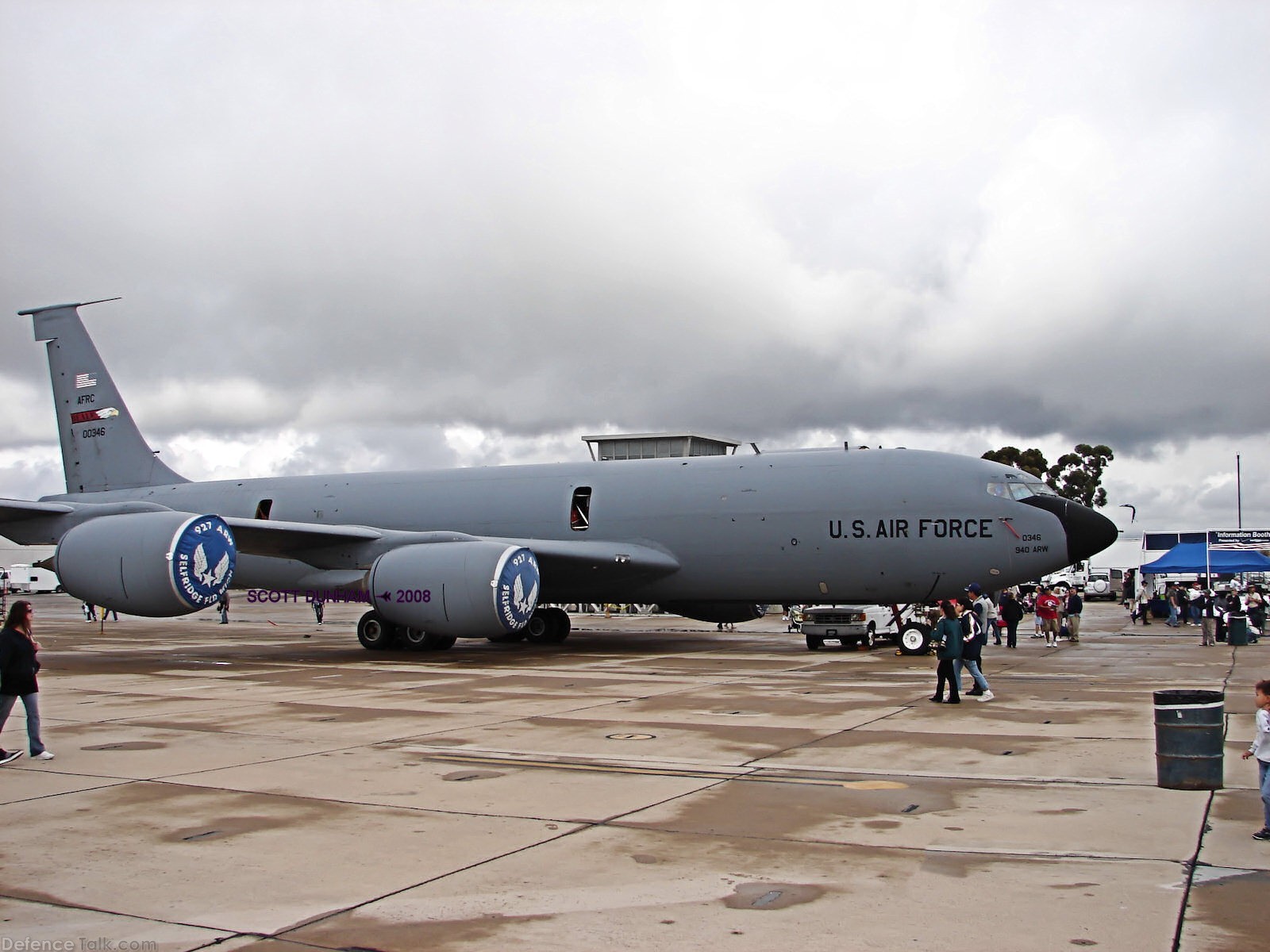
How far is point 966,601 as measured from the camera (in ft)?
52.4

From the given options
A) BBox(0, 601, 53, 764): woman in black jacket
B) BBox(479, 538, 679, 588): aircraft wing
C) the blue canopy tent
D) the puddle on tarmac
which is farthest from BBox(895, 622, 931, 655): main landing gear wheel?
the blue canopy tent

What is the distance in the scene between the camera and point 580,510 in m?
24.5

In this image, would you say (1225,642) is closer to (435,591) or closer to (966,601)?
(966,601)

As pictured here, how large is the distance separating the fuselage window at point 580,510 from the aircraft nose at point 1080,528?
9349mm

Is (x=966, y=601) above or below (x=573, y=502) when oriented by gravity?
below

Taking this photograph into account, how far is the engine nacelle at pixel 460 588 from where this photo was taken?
19688 mm

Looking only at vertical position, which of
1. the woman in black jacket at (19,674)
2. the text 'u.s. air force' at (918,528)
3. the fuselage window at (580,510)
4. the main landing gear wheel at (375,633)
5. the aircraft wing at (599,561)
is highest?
the fuselage window at (580,510)

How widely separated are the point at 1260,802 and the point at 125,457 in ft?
93.4

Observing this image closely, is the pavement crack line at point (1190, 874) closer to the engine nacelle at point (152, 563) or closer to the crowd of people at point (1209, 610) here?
the engine nacelle at point (152, 563)

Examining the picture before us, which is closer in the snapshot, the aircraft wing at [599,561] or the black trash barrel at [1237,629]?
the aircraft wing at [599,561]

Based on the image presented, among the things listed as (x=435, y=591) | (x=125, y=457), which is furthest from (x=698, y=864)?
(x=125, y=457)

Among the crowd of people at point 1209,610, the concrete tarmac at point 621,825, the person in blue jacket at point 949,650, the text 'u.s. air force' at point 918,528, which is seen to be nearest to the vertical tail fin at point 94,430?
the concrete tarmac at point 621,825

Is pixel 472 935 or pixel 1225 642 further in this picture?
pixel 1225 642

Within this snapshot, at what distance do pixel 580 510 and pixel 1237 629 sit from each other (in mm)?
17243
